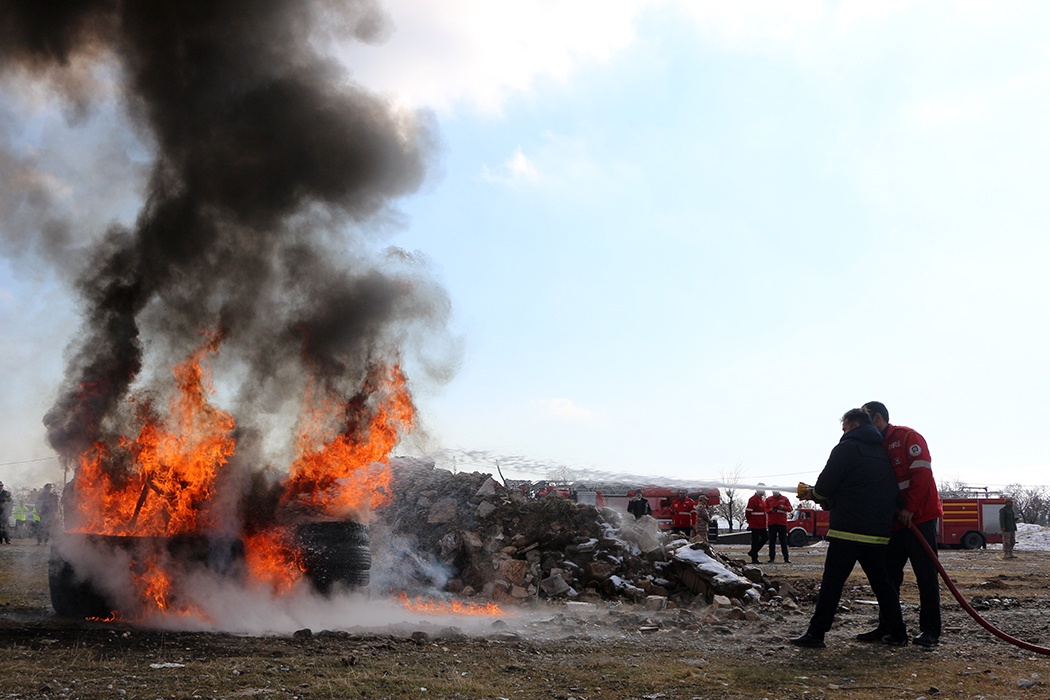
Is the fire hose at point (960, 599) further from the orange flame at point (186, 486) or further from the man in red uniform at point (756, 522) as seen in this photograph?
the man in red uniform at point (756, 522)

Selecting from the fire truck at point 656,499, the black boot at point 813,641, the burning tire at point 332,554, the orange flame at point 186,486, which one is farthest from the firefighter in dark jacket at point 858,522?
the fire truck at point 656,499

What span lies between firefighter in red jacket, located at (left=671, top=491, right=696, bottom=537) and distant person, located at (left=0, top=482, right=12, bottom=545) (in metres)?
17.1

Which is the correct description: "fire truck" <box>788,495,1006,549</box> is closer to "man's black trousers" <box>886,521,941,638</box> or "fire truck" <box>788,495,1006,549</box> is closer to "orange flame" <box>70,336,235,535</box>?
"man's black trousers" <box>886,521,941,638</box>

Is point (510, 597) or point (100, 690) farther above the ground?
point (100, 690)

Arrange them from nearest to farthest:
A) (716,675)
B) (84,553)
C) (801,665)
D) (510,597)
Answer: (716,675) < (801,665) < (84,553) < (510,597)

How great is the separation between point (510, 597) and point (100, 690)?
25.1 ft

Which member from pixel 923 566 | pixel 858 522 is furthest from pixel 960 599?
pixel 858 522

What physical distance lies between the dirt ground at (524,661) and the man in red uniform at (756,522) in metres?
10.0

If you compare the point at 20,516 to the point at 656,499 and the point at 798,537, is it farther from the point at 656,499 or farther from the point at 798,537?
the point at 798,537

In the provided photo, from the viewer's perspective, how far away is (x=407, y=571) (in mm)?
12906

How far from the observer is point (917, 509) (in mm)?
7266

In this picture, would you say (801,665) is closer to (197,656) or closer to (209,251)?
(197,656)

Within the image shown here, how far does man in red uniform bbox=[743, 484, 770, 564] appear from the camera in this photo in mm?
18906

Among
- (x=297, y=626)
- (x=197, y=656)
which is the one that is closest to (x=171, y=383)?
(x=297, y=626)
